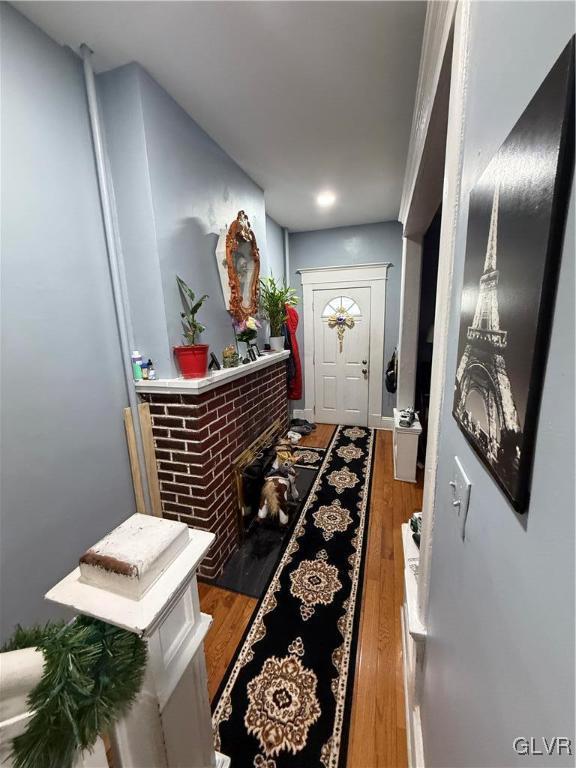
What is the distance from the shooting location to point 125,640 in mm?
498

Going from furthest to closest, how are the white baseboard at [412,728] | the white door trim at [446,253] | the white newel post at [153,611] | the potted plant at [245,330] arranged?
the potted plant at [245,330] → the white baseboard at [412,728] → the white door trim at [446,253] → the white newel post at [153,611]

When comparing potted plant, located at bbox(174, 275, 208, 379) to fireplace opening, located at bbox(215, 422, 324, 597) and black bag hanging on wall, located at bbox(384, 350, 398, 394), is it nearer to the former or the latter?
fireplace opening, located at bbox(215, 422, 324, 597)

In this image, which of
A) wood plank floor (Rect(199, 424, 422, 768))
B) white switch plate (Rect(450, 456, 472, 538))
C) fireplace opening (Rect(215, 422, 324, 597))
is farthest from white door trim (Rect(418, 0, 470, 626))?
fireplace opening (Rect(215, 422, 324, 597))

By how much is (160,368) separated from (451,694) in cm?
169

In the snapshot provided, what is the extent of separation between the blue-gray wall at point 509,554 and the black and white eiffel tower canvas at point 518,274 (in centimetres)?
2

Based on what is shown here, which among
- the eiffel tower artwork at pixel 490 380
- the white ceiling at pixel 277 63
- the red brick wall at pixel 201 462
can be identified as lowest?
the red brick wall at pixel 201 462

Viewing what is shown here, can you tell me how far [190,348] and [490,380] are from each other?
148cm

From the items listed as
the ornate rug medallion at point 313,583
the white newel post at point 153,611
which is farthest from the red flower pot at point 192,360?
the ornate rug medallion at point 313,583

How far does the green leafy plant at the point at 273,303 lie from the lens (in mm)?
2988

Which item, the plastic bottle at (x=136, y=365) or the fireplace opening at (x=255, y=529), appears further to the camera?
the fireplace opening at (x=255, y=529)

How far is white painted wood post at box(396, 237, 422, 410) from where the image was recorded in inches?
110

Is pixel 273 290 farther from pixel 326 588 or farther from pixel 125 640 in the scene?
pixel 125 640

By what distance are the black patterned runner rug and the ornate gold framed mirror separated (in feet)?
5.62

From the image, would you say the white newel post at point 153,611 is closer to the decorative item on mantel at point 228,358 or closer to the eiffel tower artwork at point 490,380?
the eiffel tower artwork at point 490,380
